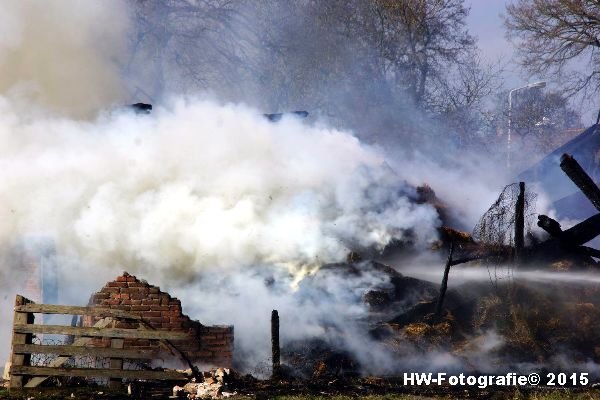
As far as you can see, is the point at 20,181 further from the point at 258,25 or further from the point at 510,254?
the point at 258,25

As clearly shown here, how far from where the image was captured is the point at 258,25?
2883 centimetres

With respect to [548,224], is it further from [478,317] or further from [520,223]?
[478,317]

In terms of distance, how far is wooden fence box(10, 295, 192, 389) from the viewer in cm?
904

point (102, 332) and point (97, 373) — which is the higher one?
point (102, 332)

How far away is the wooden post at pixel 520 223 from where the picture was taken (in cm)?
1128

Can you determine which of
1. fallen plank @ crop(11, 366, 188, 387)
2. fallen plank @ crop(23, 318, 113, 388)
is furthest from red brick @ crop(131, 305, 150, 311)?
fallen plank @ crop(11, 366, 188, 387)

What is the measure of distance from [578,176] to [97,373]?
769cm

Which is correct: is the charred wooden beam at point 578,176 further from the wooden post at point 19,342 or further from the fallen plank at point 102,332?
the wooden post at point 19,342

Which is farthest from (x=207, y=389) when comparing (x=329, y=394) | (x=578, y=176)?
(x=578, y=176)

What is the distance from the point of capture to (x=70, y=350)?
360 inches

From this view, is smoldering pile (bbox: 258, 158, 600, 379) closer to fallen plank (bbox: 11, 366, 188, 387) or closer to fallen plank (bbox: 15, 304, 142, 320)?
fallen plank (bbox: 11, 366, 188, 387)

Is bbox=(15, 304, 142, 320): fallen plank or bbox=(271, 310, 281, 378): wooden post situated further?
bbox=(271, 310, 281, 378): wooden post

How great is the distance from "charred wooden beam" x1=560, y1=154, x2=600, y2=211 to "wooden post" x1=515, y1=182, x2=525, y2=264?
725 mm

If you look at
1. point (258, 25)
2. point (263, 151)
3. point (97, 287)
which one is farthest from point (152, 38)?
point (97, 287)
